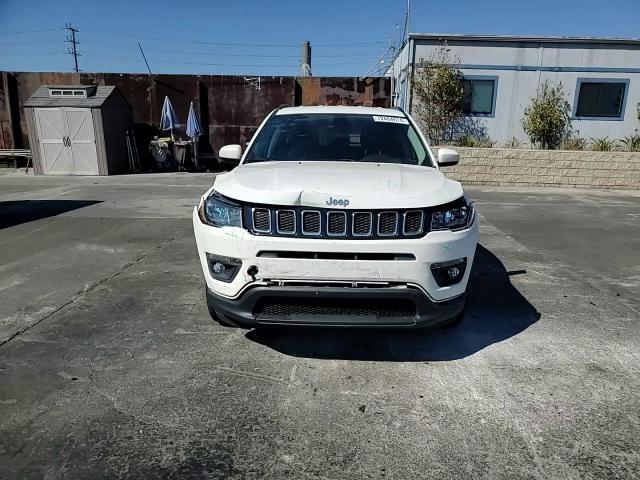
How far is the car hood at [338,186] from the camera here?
269 centimetres

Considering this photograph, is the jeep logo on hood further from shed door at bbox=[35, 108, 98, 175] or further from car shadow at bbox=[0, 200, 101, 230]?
shed door at bbox=[35, 108, 98, 175]

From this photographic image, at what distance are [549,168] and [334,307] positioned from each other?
1212 centimetres

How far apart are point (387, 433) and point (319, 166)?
191cm

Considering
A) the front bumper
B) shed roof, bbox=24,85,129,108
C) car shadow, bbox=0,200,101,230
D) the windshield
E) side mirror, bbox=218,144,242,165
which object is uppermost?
shed roof, bbox=24,85,129,108

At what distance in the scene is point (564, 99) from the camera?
557 inches

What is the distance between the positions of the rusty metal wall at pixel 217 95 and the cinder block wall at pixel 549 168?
16.1 feet

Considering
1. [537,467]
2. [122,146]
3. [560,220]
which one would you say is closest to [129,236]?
[537,467]

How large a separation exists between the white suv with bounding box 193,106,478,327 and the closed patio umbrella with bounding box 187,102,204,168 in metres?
13.9

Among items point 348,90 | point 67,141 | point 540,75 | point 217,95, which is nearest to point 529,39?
point 540,75

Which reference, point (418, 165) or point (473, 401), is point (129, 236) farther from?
point (473, 401)

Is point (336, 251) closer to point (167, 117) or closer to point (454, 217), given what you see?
point (454, 217)

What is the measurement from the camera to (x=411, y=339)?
11.2 ft

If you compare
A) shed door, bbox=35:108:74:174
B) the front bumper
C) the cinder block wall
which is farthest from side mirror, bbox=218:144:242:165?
shed door, bbox=35:108:74:174

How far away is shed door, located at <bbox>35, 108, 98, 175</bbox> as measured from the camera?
14.7m
